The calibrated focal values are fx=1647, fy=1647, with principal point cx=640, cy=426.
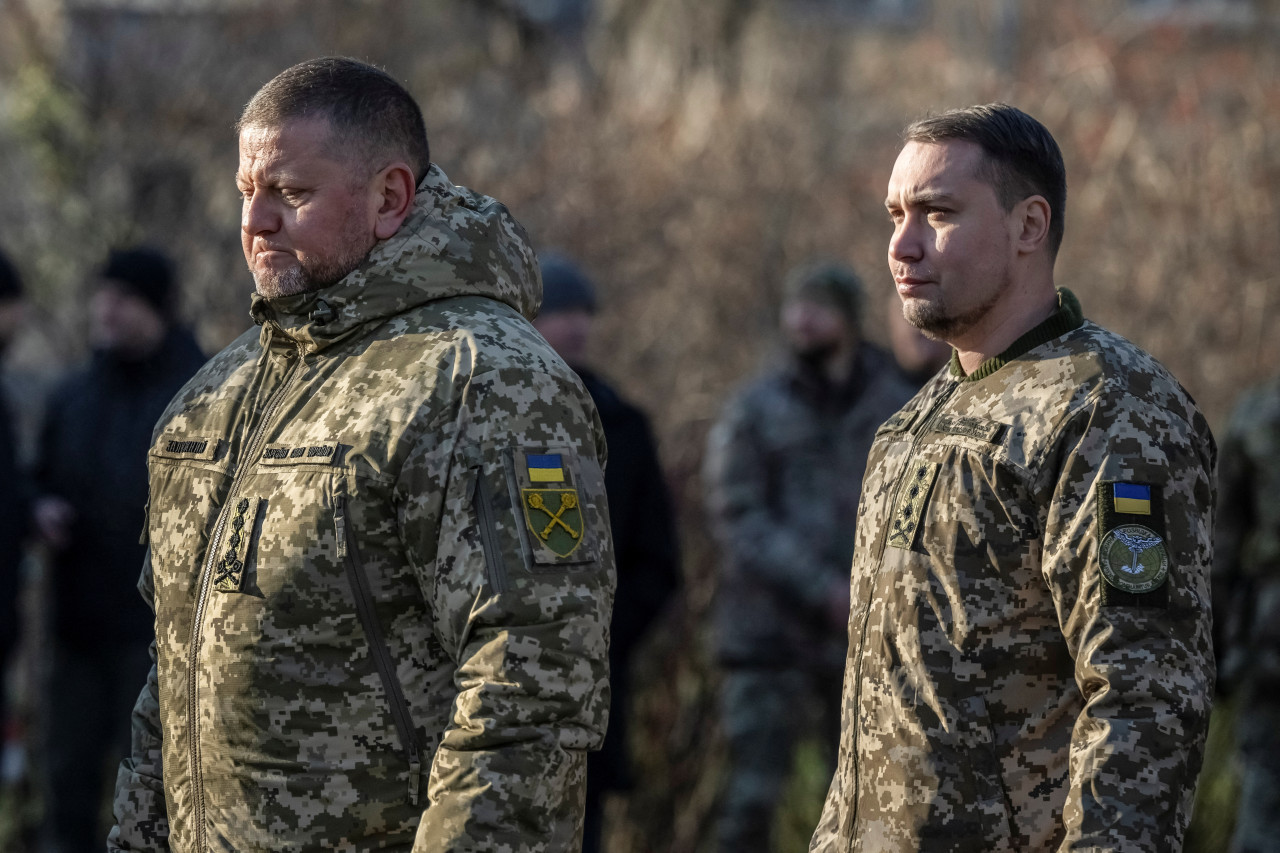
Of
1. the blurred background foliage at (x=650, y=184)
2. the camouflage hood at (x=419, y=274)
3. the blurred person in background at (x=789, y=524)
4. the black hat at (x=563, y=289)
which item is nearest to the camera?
the camouflage hood at (x=419, y=274)

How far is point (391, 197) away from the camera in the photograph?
2799 mm

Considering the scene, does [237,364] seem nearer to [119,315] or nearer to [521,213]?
[119,315]

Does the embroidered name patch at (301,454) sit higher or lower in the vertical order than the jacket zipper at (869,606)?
higher

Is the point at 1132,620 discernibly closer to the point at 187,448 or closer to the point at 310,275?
the point at 310,275

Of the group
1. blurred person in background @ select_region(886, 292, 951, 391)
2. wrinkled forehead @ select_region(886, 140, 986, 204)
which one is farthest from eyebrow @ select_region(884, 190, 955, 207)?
blurred person in background @ select_region(886, 292, 951, 391)

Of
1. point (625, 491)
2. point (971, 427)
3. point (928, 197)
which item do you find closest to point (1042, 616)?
point (971, 427)

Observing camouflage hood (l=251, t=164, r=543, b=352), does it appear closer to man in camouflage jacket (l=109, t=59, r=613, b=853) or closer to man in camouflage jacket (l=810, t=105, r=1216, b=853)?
man in camouflage jacket (l=109, t=59, r=613, b=853)

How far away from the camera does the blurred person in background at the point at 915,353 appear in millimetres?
6191

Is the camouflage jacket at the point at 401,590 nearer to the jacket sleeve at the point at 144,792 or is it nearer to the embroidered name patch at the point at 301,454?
the embroidered name patch at the point at 301,454

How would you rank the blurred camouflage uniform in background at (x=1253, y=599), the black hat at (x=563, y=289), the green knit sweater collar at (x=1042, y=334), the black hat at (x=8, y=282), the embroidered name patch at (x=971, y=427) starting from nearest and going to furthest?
the embroidered name patch at (x=971, y=427) < the green knit sweater collar at (x=1042, y=334) < the black hat at (x=563, y=289) < the blurred camouflage uniform in background at (x=1253, y=599) < the black hat at (x=8, y=282)

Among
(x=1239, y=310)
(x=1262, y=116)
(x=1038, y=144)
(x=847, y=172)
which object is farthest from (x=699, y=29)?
(x=1038, y=144)

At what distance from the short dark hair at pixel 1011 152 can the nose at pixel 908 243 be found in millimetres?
149

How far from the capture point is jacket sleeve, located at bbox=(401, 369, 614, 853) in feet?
7.90

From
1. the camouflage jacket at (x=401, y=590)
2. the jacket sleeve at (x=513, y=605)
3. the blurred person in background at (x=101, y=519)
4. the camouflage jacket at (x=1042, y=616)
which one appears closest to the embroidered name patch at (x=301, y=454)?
the camouflage jacket at (x=401, y=590)
